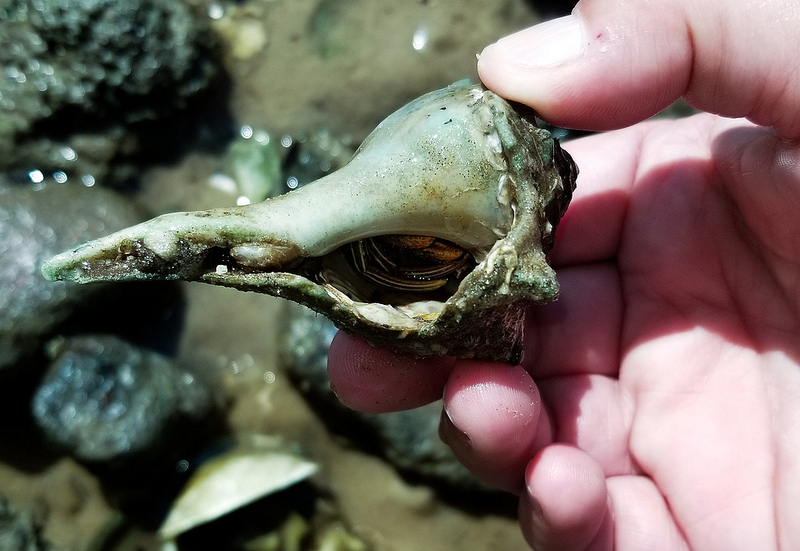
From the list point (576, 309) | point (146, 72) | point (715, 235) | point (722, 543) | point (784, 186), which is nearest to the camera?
point (784, 186)

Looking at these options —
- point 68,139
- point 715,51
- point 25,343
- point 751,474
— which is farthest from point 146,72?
point 751,474

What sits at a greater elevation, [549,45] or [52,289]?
[549,45]

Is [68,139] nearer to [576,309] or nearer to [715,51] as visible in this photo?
[576,309]

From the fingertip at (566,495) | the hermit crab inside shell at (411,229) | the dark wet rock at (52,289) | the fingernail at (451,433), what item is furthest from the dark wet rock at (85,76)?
the fingertip at (566,495)

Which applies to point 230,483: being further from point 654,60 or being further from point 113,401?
point 654,60

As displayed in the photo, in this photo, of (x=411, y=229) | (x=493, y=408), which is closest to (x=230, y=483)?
(x=493, y=408)

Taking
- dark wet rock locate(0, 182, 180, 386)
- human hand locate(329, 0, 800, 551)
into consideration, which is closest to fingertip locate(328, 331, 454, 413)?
human hand locate(329, 0, 800, 551)

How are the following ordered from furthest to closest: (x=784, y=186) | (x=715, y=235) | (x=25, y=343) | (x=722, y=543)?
(x=25, y=343)
(x=715, y=235)
(x=722, y=543)
(x=784, y=186)
